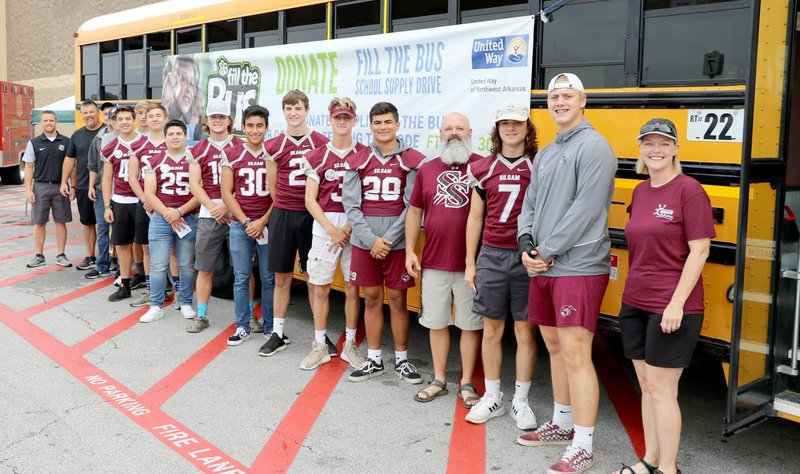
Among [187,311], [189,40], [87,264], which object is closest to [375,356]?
[187,311]

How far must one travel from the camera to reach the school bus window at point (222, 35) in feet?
20.5

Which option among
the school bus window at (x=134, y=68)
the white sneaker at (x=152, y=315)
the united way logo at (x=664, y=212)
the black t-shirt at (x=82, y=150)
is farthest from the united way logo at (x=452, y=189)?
the black t-shirt at (x=82, y=150)

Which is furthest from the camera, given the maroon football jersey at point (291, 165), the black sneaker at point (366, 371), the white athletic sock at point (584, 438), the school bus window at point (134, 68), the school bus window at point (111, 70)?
the school bus window at point (111, 70)

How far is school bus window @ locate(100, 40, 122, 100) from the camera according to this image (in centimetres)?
799

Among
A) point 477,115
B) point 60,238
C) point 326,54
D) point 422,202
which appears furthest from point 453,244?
point 60,238

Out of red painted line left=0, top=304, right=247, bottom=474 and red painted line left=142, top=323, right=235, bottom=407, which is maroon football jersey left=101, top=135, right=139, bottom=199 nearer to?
red painted line left=0, top=304, right=247, bottom=474

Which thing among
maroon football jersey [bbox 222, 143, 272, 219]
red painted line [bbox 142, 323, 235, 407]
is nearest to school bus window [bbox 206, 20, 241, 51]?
maroon football jersey [bbox 222, 143, 272, 219]

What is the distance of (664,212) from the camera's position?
3.08m

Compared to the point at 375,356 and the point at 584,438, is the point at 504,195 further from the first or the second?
the point at 375,356

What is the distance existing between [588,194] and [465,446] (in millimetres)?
1464

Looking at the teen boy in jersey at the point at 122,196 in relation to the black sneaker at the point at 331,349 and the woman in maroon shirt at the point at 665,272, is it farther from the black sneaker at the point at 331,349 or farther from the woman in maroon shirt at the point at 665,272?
the woman in maroon shirt at the point at 665,272

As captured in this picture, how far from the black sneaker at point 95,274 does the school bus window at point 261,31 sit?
3338 mm

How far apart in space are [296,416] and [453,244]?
1.34 m

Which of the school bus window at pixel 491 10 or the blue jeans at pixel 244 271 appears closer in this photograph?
the school bus window at pixel 491 10
